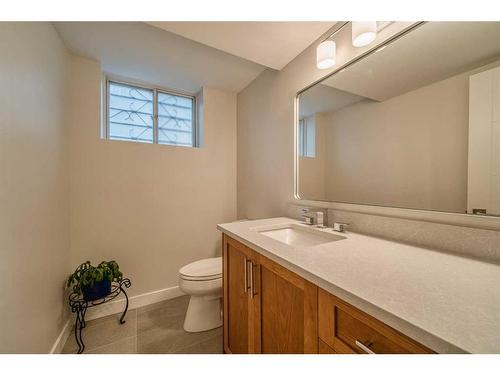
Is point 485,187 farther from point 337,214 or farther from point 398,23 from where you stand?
point 398,23

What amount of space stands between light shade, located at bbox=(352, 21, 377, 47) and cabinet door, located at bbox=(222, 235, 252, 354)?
47.8 inches

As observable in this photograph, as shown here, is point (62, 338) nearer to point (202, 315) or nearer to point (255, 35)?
point (202, 315)

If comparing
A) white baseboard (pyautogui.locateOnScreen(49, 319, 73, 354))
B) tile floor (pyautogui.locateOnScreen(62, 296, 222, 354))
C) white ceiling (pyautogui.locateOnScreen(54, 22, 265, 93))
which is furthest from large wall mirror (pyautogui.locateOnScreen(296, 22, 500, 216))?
white baseboard (pyautogui.locateOnScreen(49, 319, 73, 354))

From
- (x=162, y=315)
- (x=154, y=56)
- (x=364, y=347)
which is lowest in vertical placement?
(x=162, y=315)

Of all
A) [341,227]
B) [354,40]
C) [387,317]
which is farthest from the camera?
[341,227]

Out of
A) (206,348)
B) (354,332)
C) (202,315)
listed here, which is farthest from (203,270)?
(354,332)

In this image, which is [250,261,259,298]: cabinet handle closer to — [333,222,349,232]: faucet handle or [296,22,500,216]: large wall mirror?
[333,222,349,232]: faucet handle

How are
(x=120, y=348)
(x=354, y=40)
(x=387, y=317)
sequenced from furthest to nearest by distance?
1. (x=120, y=348)
2. (x=354, y=40)
3. (x=387, y=317)

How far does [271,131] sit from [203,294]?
1474 mm

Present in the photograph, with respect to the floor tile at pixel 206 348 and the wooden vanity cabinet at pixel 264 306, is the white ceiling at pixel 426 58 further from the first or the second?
the floor tile at pixel 206 348

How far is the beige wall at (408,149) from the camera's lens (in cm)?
78

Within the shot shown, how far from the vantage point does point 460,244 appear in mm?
757

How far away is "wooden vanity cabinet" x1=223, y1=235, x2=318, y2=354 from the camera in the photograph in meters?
0.66

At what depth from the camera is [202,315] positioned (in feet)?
5.09
